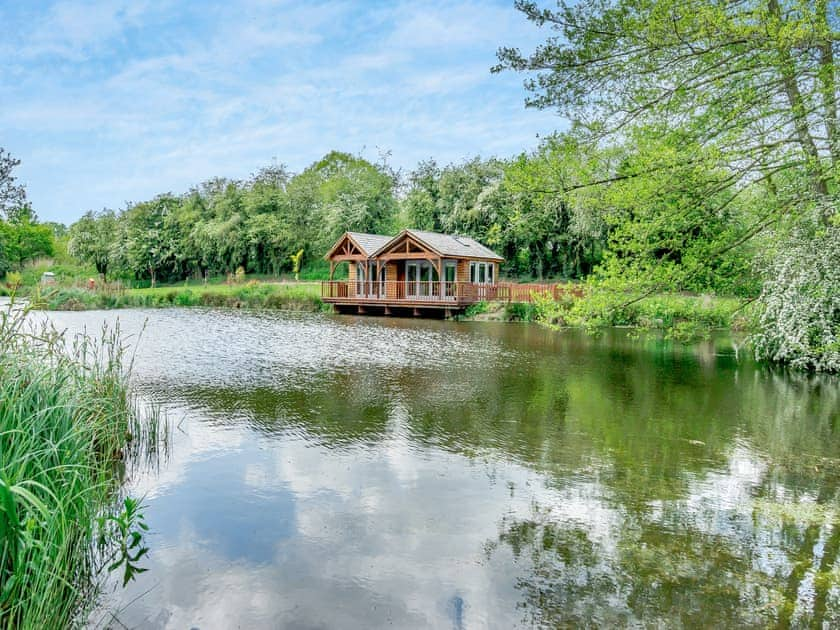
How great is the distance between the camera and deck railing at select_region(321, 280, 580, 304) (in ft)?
88.7

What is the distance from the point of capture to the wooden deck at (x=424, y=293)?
2689 cm

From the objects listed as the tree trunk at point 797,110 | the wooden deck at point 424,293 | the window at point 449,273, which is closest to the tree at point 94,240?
the wooden deck at point 424,293

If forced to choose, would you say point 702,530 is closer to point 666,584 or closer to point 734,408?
point 666,584

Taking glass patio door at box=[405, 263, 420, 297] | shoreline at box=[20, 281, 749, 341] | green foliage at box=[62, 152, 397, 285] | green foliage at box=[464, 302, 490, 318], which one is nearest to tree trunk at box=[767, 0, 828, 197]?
shoreline at box=[20, 281, 749, 341]

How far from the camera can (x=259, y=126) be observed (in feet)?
176

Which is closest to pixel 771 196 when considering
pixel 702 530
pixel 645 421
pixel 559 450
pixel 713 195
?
pixel 713 195

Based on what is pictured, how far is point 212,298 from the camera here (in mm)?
34938

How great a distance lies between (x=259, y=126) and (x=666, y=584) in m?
56.0

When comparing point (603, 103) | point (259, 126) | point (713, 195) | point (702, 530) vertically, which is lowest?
point (702, 530)

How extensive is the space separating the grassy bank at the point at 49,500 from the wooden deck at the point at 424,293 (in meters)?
21.5

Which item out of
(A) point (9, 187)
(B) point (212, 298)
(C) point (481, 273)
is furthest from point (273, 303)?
(A) point (9, 187)

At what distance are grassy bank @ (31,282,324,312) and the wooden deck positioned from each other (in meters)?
1.76

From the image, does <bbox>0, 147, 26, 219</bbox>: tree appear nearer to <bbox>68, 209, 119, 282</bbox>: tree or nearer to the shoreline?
the shoreline

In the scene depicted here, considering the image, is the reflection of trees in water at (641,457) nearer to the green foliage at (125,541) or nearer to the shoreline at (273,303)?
the green foliage at (125,541)
